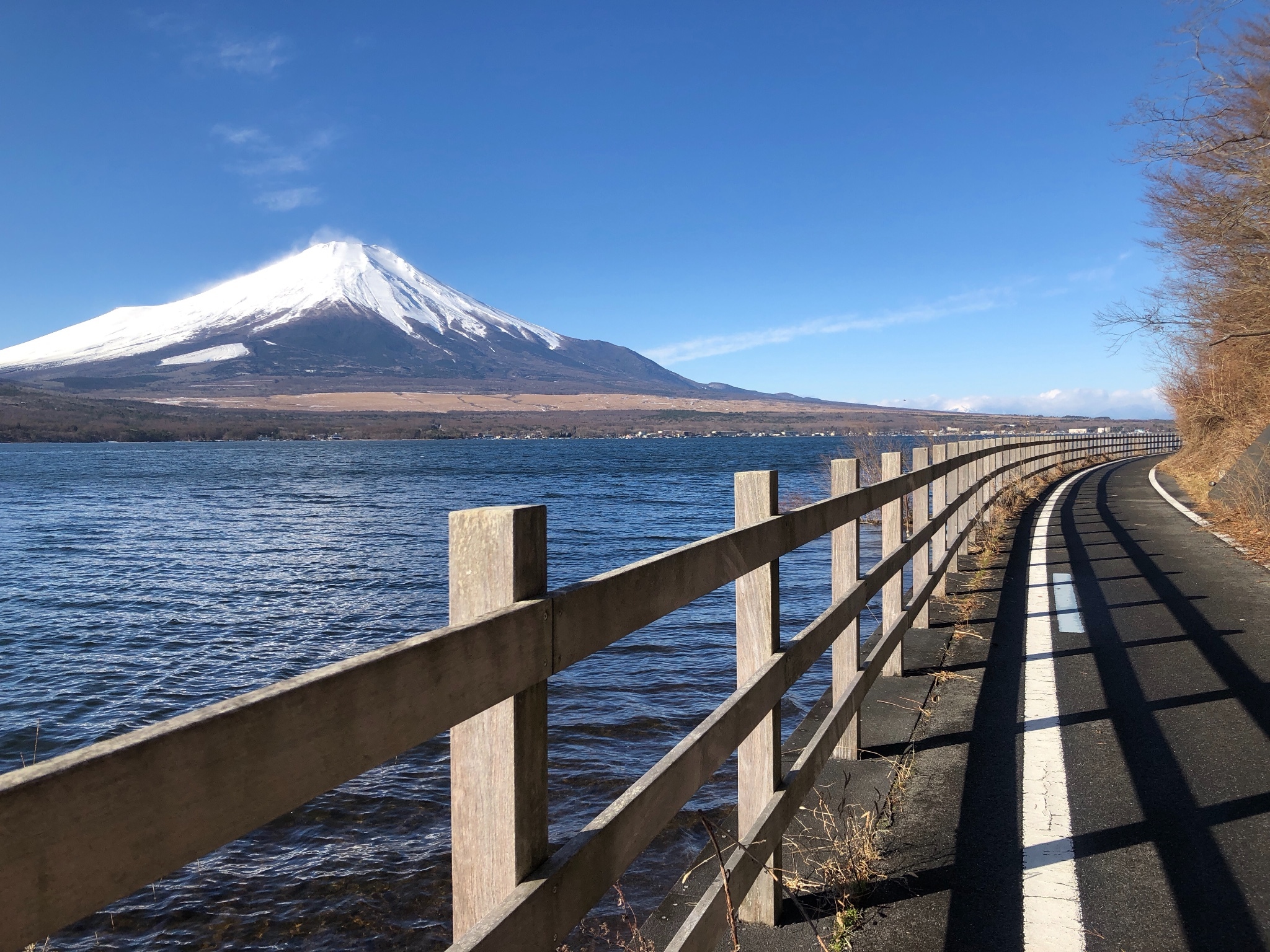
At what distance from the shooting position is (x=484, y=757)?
5.19 feet

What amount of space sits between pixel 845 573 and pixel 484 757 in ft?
9.47

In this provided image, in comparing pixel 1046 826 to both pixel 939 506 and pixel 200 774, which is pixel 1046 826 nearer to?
pixel 200 774

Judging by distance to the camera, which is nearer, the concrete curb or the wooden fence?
the wooden fence

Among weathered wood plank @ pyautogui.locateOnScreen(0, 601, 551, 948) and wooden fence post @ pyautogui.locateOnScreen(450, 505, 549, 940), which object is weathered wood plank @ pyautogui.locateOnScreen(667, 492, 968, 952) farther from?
weathered wood plank @ pyautogui.locateOnScreen(0, 601, 551, 948)

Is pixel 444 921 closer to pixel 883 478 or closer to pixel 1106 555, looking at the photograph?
pixel 883 478

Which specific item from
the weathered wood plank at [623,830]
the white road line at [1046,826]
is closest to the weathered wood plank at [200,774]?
the weathered wood plank at [623,830]

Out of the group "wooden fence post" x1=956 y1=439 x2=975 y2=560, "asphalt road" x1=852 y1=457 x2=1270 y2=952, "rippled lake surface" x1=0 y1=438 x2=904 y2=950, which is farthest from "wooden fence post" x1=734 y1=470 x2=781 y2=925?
"wooden fence post" x1=956 y1=439 x2=975 y2=560

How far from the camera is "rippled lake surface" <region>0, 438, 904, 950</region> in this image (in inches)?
189

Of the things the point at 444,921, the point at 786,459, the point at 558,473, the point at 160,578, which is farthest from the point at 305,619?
the point at 786,459

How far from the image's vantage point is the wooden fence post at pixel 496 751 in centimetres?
154

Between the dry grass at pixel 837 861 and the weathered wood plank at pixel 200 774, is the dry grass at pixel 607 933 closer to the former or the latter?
the dry grass at pixel 837 861

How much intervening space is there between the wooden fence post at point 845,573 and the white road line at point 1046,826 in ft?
2.85

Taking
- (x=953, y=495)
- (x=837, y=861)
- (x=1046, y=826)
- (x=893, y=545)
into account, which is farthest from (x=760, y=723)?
(x=953, y=495)

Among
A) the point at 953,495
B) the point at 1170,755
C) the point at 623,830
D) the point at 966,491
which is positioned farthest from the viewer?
the point at 966,491
